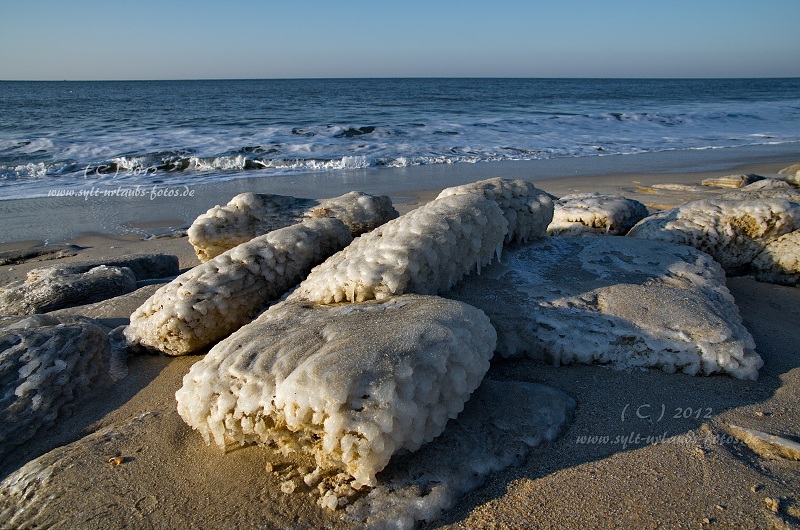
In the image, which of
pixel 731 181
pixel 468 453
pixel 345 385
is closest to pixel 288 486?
pixel 345 385

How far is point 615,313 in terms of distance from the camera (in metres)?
2.36

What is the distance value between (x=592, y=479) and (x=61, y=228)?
20.3 feet

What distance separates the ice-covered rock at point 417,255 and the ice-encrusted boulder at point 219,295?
0.27 m

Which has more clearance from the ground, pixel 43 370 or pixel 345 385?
pixel 345 385

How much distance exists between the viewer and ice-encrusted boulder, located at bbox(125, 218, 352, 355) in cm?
251

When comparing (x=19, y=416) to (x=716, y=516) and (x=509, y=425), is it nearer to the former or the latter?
(x=509, y=425)

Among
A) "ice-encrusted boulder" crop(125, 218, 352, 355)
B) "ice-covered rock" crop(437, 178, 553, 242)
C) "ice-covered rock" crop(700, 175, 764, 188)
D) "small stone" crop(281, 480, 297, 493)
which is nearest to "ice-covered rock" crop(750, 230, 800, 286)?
"ice-covered rock" crop(437, 178, 553, 242)

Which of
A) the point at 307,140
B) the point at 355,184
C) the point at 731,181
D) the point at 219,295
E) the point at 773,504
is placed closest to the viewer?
the point at 773,504

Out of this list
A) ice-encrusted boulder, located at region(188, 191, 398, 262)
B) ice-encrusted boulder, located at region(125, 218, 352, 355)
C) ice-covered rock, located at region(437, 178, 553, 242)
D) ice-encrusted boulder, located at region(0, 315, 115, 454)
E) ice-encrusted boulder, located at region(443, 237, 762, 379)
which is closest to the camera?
ice-encrusted boulder, located at region(0, 315, 115, 454)

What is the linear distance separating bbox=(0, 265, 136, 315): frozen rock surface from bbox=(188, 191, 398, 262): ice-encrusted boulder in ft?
1.93

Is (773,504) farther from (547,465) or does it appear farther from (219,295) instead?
(219,295)

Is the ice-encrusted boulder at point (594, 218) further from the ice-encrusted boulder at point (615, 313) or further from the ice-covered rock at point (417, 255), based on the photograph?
the ice-covered rock at point (417, 255)

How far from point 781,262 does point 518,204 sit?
1.82 m

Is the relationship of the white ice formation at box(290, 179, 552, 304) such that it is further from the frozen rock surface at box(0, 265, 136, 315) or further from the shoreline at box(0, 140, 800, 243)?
the shoreline at box(0, 140, 800, 243)
